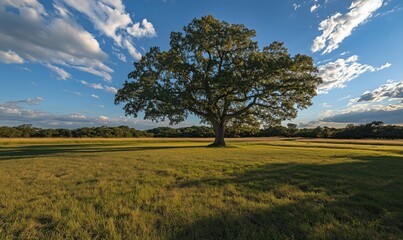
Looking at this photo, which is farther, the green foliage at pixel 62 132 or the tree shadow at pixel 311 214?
the green foliage at pixel 62 132

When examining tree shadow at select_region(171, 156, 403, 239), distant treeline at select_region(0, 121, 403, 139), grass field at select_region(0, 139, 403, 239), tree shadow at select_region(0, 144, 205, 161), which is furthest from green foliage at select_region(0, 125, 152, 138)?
tree shadow at select_region(171, 156, 403, 239)

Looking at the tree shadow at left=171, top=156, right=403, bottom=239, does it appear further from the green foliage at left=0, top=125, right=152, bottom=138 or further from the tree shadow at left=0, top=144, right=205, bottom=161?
the green foliage at left=0, top=125, right=152, bottom=138

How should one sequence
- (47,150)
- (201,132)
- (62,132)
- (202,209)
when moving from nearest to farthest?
(202,209) → (47,150) → (62,132) → (201,132)

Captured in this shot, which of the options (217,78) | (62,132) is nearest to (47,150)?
(217,78)

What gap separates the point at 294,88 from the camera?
97.7ft

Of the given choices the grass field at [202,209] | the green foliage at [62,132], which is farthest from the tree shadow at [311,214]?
the green foliage at [62,132]

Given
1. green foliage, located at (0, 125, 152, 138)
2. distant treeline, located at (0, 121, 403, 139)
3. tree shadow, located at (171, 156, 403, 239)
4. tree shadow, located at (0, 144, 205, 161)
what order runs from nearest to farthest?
1. tree shadow, located at (171, 156, 403, 239)
2. tree shadow, located at (0, 144, 205, 161)
3. distant treeline, located at (0, 121, 403, 139)
4. green foliage, located at (0, 125, 152, 138)

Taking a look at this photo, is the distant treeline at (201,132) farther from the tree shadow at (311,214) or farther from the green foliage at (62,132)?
the tree shadow at (311,214)

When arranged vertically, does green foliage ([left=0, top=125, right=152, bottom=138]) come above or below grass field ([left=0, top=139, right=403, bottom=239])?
above

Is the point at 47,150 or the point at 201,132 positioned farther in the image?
the point at 201,132

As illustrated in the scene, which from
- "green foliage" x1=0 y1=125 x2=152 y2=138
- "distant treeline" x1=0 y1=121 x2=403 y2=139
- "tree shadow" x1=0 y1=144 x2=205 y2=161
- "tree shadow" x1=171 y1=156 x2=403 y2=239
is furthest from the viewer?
"green foliage" x1=0 y1=125 x2=152 y2=138

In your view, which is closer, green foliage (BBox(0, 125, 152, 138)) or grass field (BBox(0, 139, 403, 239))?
grass field (BBox(0, 139, 403, 239))

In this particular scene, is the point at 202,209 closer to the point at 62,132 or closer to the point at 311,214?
the point at 311,214

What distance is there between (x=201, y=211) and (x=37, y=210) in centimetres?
376
